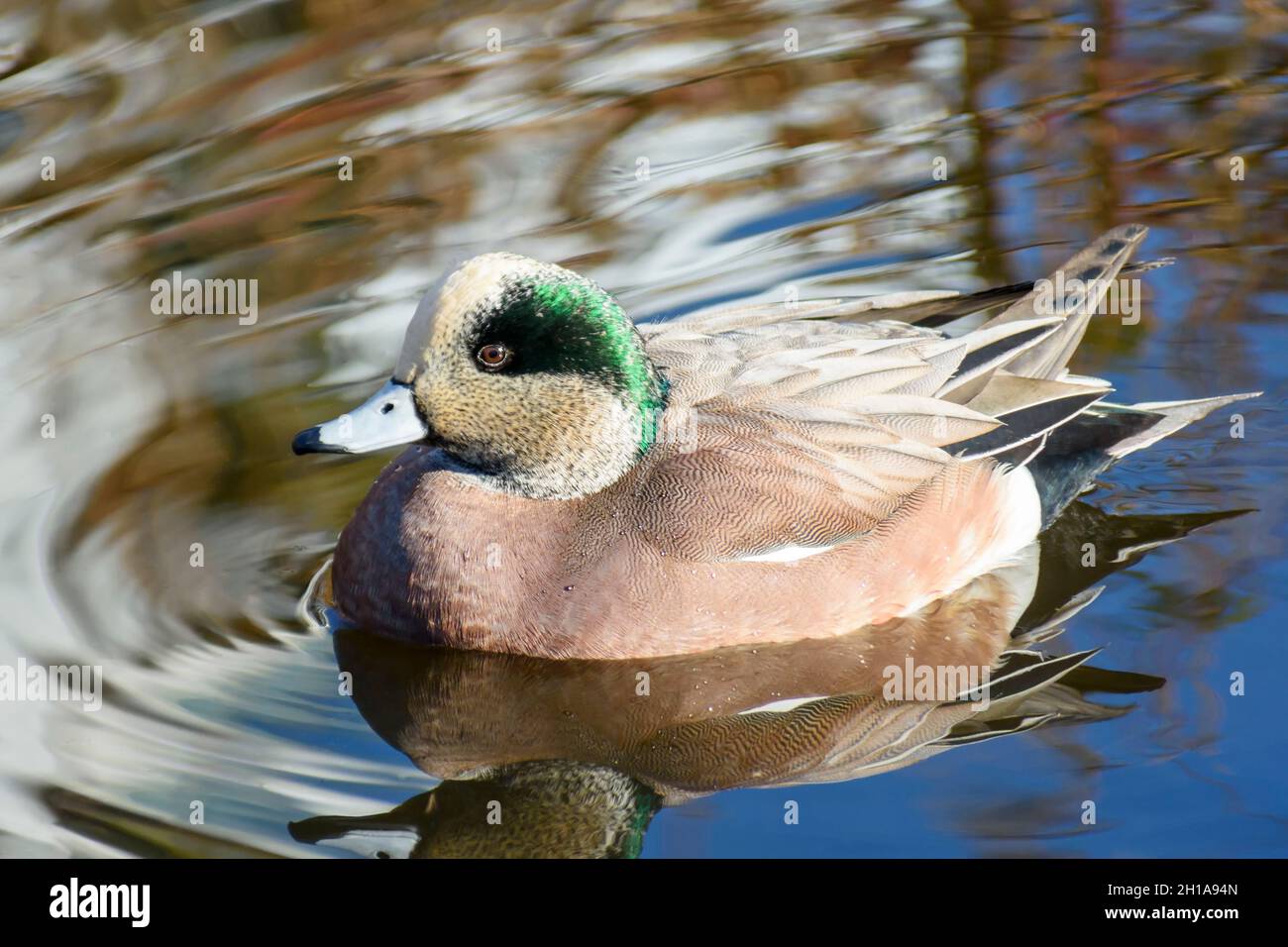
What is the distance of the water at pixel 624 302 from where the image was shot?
4527mm

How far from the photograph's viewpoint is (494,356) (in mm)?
4980

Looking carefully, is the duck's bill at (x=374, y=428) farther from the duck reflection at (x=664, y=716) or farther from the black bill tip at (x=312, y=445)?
the duck reflection at (x=664, y=716)

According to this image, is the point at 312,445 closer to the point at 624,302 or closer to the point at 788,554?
the point at 788,554

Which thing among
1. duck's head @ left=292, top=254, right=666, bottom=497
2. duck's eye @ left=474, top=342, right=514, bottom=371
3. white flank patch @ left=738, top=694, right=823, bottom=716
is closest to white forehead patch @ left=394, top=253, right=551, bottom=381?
duck's head @ left=292, top=254, right=666, bottom=497

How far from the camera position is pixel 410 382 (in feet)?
16.2

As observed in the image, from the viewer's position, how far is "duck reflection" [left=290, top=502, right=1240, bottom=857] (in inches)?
177

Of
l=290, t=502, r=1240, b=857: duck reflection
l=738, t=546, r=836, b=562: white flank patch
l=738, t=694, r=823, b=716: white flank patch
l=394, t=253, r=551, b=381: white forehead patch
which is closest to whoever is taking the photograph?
l=290, t=502, r=1240, b=857: duck reflection

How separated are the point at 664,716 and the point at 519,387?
1036 millimetres

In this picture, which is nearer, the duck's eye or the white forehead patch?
the white forehead patch

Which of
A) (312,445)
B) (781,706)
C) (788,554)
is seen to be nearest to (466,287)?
(312,445)

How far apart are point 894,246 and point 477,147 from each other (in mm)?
2087

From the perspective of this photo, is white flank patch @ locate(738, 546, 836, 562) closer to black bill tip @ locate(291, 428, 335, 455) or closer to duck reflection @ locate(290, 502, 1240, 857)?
duck reflection @ locate(290, 502, 1240, 857)

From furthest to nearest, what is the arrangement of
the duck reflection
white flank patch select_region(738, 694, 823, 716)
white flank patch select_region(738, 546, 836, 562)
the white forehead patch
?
white flank patch select_region(738, 546, 836, 562) < white flank patch select_region(738, 694, 823, 716) < the white forehead patch < the duck reflection

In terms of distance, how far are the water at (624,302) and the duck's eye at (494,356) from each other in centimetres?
89
